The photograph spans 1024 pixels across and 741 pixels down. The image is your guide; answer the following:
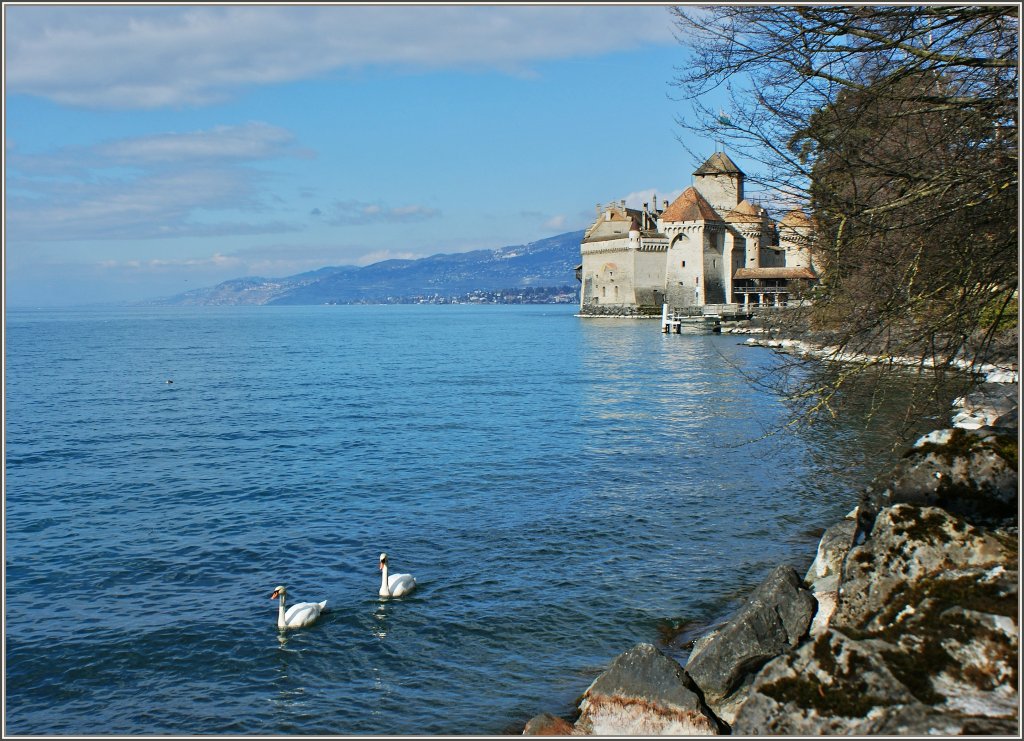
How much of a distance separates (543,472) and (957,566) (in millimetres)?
11685

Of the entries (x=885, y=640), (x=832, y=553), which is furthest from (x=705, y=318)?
(x=885, y=640)

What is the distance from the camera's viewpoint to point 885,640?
198 inches

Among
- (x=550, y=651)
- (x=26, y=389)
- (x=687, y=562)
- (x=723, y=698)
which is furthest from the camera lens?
(x=26, y=389)

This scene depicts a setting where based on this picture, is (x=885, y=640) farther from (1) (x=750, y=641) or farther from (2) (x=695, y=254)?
(2) (x=695, y=254)

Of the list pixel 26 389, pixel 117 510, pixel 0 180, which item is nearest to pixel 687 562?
pixel 0 180

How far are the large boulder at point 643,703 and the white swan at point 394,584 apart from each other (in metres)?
3.78

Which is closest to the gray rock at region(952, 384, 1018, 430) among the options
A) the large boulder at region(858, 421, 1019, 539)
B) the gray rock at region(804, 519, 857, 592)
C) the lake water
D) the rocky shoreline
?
the lake water

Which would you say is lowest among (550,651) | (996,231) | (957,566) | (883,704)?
(550,651)

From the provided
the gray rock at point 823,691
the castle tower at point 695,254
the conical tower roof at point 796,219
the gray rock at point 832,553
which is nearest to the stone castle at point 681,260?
the castle tower at point 695,254

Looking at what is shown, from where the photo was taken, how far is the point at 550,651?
8.68m

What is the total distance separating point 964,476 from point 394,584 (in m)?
6.29

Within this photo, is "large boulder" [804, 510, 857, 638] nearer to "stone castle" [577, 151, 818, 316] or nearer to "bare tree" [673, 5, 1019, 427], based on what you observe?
"bare tree" [673, 5, 1019, 427]

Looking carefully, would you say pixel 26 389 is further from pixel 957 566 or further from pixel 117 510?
pixel 957 566

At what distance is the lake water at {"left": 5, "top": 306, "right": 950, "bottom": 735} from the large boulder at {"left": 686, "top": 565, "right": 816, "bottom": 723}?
4.07 ft
